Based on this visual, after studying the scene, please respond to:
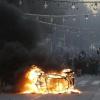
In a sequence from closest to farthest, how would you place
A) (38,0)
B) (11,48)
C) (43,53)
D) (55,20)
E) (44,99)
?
(44,99), (11,48), (43,53), (38,0), (55,20)

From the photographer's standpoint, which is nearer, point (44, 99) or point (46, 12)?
point (44, 99)

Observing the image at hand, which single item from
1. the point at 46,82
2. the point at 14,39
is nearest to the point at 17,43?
the point at 14,39

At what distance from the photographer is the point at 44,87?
28.3 meters

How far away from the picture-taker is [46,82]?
27.9 metres

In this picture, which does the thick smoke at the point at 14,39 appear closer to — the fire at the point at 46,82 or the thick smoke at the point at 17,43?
the thick smoke at the point at 17,43

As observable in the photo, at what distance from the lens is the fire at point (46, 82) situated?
2800 centimetres

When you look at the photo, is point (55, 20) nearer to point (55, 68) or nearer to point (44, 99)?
point (55, 68)

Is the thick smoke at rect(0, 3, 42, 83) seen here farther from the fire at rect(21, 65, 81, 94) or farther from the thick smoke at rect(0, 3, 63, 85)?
the fire at rect(21, 65, 81, 94)

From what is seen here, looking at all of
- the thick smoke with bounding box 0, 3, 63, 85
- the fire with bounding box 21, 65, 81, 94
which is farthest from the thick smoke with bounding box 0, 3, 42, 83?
the fire with bounding box 21, 65, 81, 94

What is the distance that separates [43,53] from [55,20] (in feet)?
112

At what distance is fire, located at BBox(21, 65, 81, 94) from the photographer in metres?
28.0

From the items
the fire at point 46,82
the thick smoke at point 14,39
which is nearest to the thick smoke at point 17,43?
the thick smoke at point 14,39

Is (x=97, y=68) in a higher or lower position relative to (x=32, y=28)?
lower

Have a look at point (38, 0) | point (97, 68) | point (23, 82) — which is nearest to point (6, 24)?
point (23, 82)
